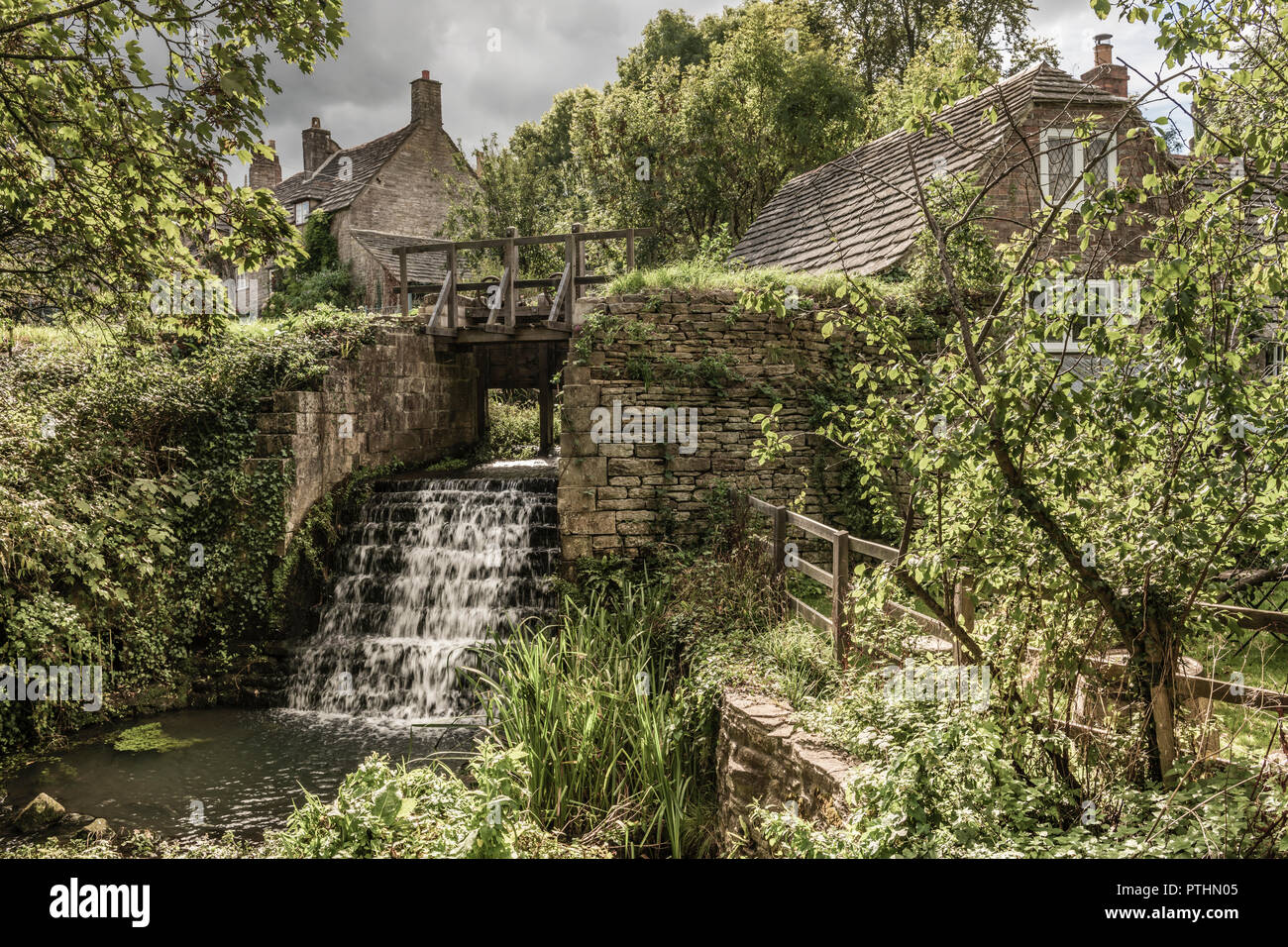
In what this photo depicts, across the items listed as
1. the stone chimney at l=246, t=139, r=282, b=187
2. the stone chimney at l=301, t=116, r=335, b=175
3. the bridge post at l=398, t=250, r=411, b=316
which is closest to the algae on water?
the bridge post at l=398, t=250, r=411, b=316

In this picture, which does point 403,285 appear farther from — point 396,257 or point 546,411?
point 396,257

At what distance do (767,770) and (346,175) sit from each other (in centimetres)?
2381

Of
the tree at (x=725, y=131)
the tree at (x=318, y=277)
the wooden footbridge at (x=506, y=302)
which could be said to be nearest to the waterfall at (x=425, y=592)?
the wooden footbridge at (x=506, y=302)

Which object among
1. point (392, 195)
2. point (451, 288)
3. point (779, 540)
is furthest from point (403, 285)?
point (392, 195)

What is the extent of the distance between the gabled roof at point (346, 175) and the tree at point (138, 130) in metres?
17.8

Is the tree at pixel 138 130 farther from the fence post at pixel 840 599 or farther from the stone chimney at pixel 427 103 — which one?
the stone chimney at pixel 427 103

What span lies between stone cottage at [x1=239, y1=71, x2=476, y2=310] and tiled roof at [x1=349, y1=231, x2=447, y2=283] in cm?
3

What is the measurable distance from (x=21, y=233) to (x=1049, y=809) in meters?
8.26

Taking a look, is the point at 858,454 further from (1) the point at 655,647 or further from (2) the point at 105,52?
(2) the point at 105,52

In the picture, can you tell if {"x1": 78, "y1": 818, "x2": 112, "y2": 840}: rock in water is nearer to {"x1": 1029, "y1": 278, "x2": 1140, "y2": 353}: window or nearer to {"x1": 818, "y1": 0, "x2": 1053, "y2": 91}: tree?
{"x1": 1029, "y1": 278, "x2": 1140, "y2": 353}: window

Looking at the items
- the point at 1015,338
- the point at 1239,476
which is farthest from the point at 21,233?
the point at 1239,476

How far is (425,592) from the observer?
10.7 meters

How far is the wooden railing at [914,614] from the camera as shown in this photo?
3.71m

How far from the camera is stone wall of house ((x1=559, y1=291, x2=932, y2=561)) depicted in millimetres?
9930
